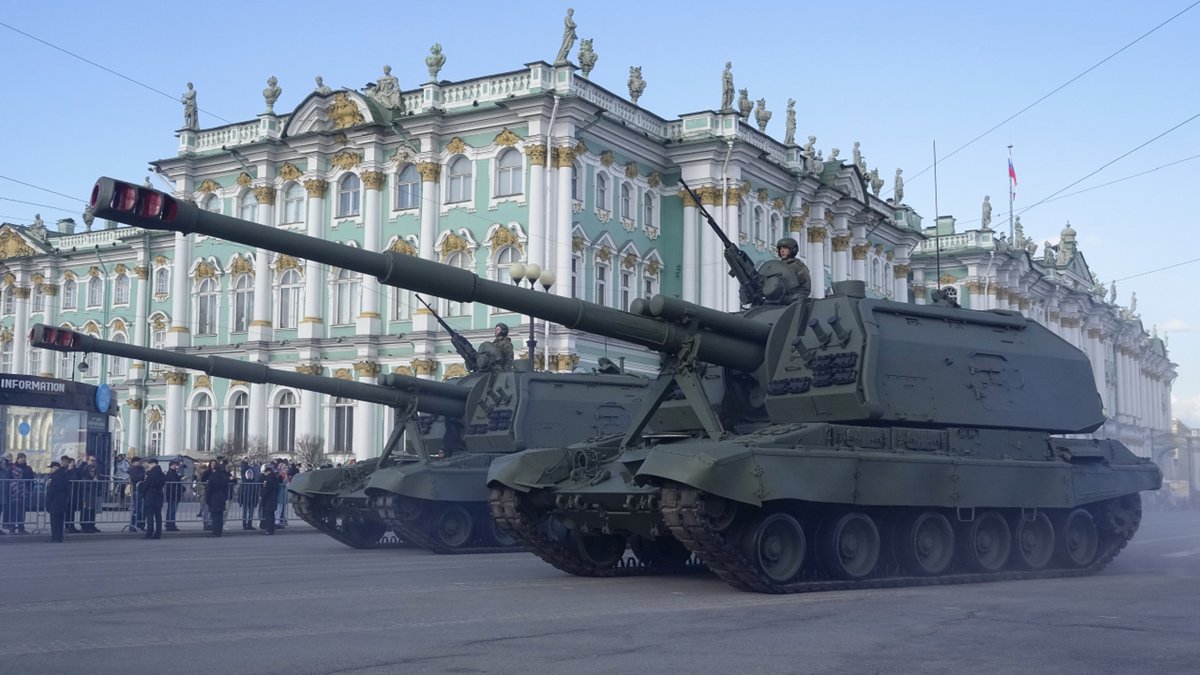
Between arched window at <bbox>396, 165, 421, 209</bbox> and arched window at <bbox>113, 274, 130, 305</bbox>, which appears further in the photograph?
arched window at <bbox>113, 274, 130, 305</bbox>

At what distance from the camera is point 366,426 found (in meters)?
39.8

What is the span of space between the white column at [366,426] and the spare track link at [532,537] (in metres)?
26.5

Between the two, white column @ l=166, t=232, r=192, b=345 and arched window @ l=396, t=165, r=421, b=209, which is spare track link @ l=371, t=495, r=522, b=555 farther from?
white column @ l=166, t=232, r=192, b=345

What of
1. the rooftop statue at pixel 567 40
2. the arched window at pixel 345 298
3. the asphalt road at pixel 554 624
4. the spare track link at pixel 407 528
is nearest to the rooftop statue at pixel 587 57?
the rooftop statue at pixel 567 40

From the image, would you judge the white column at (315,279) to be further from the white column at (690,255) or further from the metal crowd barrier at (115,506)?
the metal crowd barrier at (115,506)

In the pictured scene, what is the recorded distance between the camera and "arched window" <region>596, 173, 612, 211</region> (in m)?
39.3

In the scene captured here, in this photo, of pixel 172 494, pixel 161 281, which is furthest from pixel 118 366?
pixel 172 494

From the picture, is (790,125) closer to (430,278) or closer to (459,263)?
(459,263)

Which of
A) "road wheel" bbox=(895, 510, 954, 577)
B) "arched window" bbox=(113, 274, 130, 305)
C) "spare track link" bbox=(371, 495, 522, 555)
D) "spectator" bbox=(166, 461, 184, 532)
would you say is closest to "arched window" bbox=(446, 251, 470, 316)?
"spectator" bbox=(166, 461, 184, 532)

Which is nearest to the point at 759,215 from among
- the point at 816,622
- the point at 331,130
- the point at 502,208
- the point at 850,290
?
the point at 502,208

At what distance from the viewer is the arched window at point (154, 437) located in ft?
159

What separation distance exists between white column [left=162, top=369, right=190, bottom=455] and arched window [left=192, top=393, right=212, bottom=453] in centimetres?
53

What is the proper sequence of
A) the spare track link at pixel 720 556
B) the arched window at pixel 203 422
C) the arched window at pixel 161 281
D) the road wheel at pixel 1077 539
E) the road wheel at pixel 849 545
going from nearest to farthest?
the spare track link at pixel 720 556 → the road wheel at pixel 849 545 → the road wheel at pixel 1077 539 → the arched window at pixel 203 422 → the arched window at pixel 161 281

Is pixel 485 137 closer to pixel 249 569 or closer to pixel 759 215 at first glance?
pixel 759 215
